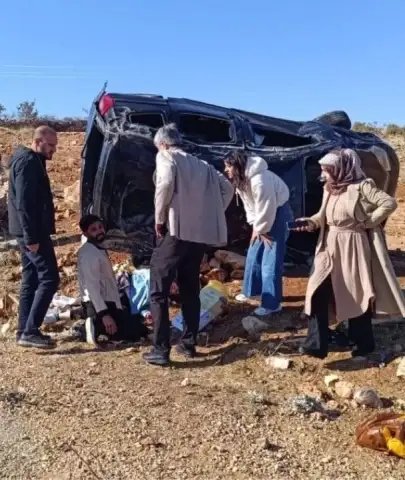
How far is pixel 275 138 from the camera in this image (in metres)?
8.46

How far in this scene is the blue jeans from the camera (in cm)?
655

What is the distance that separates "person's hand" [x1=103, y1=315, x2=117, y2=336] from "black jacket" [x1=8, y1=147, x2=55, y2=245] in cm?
81

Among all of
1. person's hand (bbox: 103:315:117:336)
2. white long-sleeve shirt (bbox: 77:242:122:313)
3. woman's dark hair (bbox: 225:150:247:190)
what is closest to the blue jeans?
woman's dark hair (bbox: 225:150:247:190)

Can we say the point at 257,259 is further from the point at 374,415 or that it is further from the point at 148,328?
the point at 374,415

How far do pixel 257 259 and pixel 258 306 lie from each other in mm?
523

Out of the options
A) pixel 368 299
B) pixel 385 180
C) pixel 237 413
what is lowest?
pixel 237 413

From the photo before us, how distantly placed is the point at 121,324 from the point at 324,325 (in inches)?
66.3

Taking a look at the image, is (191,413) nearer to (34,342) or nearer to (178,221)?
(178,221)

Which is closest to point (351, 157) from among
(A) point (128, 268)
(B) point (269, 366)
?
(B) point (269, 366)

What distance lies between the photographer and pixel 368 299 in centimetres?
527

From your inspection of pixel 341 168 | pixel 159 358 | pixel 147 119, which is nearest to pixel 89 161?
pixel 147 119

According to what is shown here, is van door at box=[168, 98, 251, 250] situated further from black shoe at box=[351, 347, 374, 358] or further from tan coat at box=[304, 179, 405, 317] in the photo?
black shoe at box=[351, 347, 374, 358]

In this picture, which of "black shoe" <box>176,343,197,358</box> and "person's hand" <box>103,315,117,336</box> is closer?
"black shoe" <box>176,343,197,358</box>

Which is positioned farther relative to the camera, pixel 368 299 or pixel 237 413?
pixel 368 299
